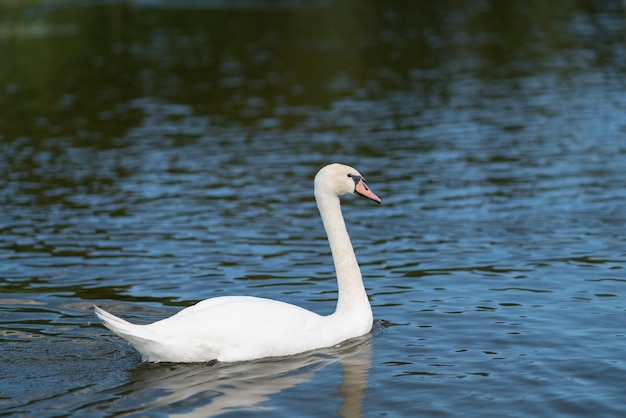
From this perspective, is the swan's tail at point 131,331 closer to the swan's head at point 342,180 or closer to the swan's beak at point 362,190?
the swan's head at point 342,180

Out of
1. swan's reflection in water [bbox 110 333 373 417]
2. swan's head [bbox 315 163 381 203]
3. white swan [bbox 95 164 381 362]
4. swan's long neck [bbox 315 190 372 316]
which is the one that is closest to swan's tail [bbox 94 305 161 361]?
white swan [bbox 95 164 381 362]

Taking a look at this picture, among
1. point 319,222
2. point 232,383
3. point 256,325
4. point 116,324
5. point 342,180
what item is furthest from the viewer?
point 319,222

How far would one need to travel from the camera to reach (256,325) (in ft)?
31.4

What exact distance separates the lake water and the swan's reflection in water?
0.03 metres

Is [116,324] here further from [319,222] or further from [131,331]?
[319,222]

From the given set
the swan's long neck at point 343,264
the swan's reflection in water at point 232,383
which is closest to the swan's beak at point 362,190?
the swan's long neck at point 343,264

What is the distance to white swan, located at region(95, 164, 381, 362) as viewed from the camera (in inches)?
364

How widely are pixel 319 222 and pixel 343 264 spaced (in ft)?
17.9

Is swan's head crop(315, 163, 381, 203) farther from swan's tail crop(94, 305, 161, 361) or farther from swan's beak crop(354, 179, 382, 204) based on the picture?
swan's tail crop(94, 305, 161, 361)

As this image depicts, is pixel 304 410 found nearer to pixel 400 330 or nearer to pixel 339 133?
pixel 400 330

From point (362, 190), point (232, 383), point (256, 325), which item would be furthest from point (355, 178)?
point (232, 383)

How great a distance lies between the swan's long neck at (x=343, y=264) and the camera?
10438mm

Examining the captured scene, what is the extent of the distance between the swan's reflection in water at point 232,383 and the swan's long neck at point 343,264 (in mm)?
512

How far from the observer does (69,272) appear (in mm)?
13492
